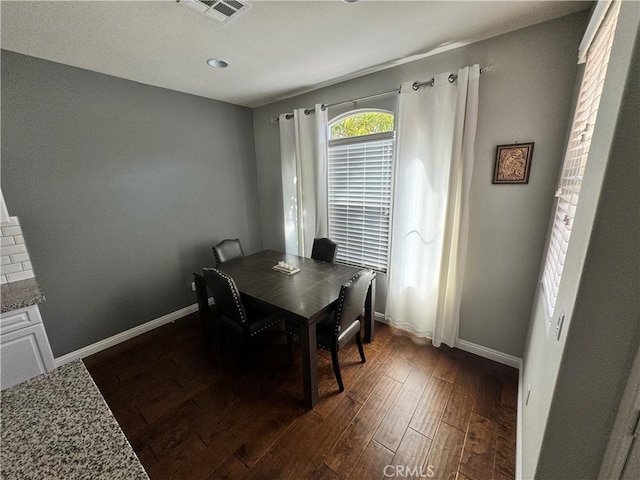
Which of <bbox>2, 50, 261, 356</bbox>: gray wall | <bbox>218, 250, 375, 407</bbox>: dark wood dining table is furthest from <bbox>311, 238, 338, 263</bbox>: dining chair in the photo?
<bbox>2, 50, 261, 356</bbox>: gray wall

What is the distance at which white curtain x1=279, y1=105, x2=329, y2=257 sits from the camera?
2.84 m

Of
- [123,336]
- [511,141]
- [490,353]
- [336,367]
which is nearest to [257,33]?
[511,141]

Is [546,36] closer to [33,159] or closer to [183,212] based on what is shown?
[183,212]

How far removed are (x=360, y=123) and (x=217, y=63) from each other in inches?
55.7

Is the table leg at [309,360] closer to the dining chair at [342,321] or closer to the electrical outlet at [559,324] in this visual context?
the dining chair at [342,321]

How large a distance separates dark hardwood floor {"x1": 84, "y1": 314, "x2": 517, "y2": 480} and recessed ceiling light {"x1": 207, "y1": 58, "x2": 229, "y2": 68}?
253cm

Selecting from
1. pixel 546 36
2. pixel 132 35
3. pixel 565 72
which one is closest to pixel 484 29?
pixel 546 36

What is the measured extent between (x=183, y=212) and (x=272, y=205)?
1.16 m

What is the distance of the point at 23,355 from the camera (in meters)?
1.62

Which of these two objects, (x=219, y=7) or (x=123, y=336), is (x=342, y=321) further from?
(x=123, y=336)

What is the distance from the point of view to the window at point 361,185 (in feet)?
8.36

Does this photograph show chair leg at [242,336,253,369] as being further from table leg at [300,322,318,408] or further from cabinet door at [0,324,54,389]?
cabinet door at [0,324,54,389]

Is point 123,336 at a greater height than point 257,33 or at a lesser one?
lesser

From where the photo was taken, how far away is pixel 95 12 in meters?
1.46
